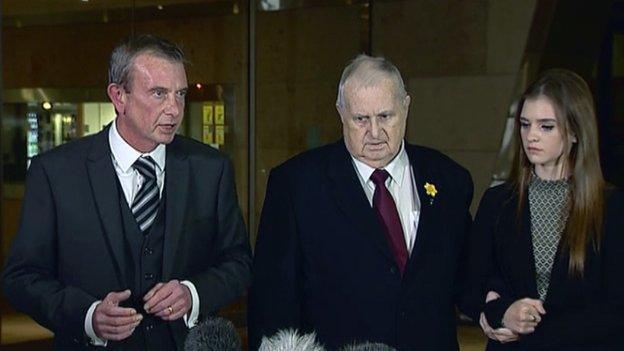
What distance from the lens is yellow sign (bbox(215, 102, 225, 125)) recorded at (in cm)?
909

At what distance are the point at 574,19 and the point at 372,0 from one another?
1661 millimetres

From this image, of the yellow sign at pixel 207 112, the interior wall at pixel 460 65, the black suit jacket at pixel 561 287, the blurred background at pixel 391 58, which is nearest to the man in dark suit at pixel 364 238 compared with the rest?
the black suit jacket at pixel 561 287

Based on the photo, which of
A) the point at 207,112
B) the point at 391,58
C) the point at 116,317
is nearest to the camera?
the point at 116,317

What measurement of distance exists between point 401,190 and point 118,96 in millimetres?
957

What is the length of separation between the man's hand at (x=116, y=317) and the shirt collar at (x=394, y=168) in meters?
0.92

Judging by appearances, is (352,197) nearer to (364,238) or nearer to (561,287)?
(364,238)

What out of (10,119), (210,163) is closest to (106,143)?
(210,163)

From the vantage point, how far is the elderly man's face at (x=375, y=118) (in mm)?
3736

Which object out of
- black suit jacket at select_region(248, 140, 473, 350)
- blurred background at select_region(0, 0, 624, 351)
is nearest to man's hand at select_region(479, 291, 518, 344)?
black suit jacket at select_region(248, 140, 473, 350)

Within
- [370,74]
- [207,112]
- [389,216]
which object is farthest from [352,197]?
[207,112]

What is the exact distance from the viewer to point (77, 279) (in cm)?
370

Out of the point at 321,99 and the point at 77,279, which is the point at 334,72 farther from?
the point at 77,279

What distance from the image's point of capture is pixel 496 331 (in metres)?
3.93

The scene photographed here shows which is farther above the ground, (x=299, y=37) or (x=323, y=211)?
(x=299, y=37)
